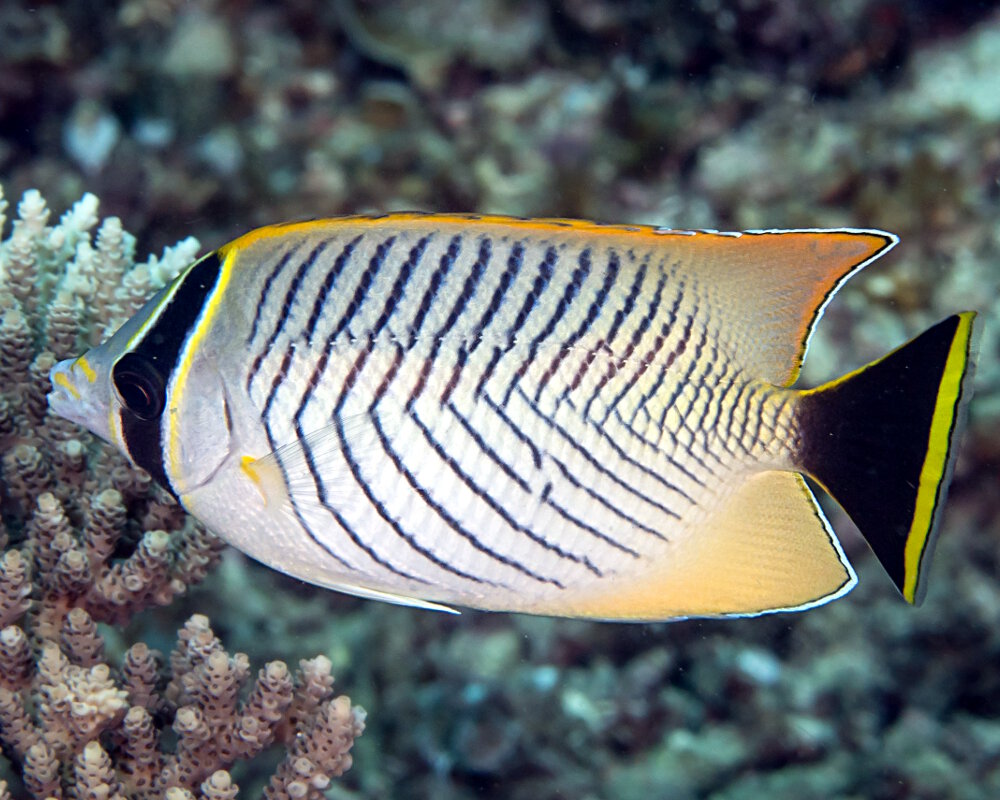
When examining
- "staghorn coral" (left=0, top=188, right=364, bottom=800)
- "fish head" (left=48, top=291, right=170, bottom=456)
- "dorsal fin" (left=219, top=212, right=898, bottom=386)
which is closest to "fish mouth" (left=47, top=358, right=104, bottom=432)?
"fish head" (left=48, top=291, right=170, bottom=456)

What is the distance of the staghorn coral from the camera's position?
5.48 ft

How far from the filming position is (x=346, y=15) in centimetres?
384

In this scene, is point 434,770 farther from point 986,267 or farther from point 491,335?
point 986,267

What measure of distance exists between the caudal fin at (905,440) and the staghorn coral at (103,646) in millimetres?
1076

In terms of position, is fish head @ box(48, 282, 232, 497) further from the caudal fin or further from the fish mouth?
the caudal fin

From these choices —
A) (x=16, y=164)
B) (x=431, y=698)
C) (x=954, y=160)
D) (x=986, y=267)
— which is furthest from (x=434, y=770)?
(x=16, y=164)

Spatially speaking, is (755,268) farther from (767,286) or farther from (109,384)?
(109,384)

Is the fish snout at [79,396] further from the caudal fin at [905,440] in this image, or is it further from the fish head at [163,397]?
the caudal fin at [905,440]

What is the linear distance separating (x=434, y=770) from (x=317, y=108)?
2.77m

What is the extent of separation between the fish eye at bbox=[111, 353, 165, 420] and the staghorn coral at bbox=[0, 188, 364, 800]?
0.60m

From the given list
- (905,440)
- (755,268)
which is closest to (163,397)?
(755,268)

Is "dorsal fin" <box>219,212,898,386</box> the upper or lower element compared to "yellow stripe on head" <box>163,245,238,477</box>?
upper

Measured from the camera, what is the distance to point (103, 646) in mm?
1823

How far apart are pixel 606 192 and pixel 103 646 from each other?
2.36m
